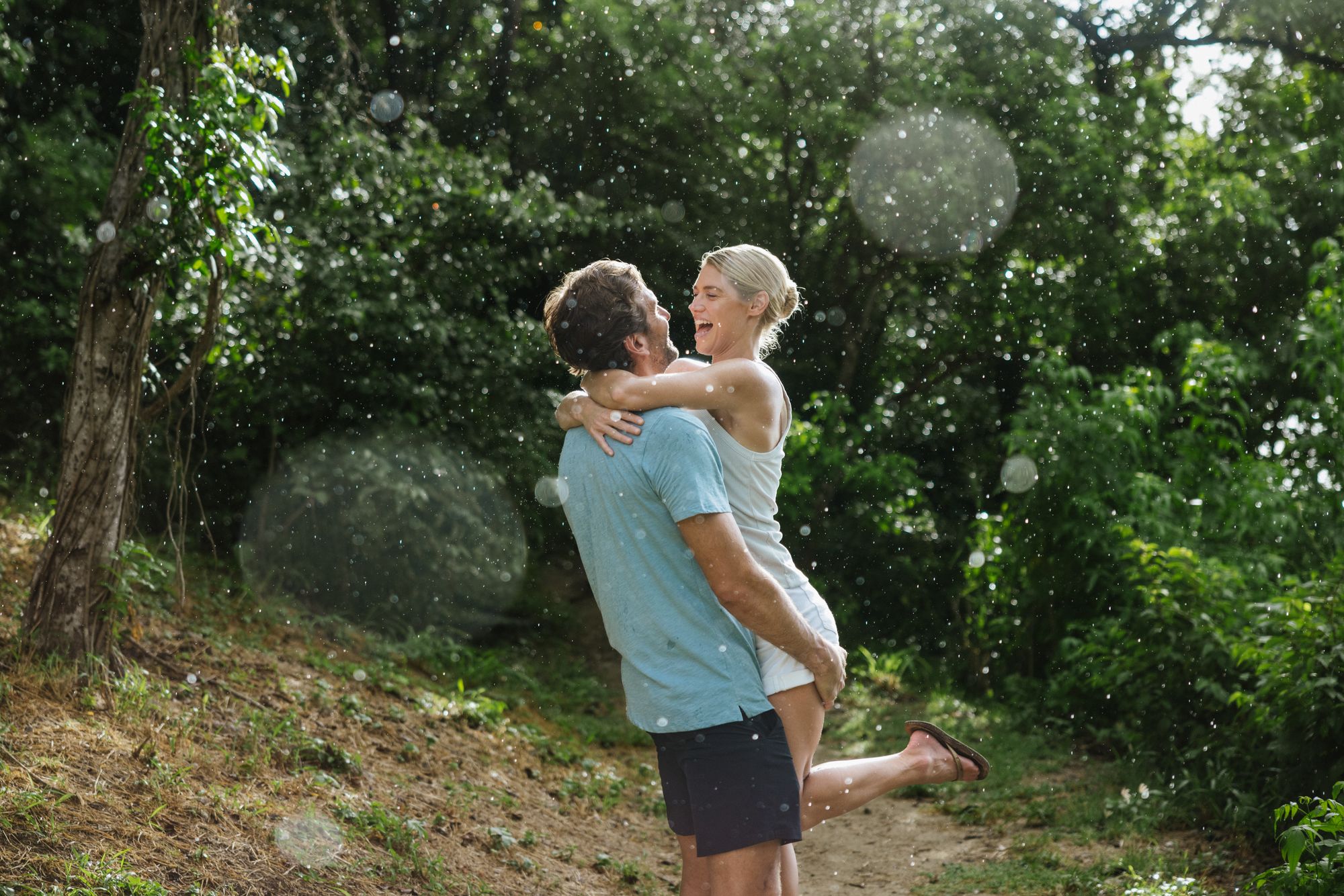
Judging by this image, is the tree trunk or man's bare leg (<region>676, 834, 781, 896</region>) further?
the tree trunk

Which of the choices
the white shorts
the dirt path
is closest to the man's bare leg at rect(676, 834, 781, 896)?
the white shorts

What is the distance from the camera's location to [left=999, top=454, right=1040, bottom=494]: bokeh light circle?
7812 millimetres

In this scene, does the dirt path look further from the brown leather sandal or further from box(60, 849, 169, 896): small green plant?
box(60, 849, 169, 896): small green plant

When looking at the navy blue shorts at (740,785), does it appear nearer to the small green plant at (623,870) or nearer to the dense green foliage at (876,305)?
the small green plant at (623,870)

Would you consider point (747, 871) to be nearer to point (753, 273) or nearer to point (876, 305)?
point (753, 273)

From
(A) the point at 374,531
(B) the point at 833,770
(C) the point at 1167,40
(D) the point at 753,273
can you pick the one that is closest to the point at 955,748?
(B) the point at 833,770

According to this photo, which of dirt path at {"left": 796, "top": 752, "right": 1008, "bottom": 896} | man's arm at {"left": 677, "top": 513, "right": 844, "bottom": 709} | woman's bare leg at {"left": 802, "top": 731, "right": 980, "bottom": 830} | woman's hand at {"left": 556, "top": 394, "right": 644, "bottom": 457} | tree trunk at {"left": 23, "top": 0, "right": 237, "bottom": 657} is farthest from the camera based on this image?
dirt path at {"left": 796, "top": 752, "right": 1008, "bottom": 896}

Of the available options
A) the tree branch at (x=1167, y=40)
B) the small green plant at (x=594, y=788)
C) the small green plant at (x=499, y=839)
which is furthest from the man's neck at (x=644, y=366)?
the tree branch at (x=1167, y=40)

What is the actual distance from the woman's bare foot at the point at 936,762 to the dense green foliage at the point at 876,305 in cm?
196

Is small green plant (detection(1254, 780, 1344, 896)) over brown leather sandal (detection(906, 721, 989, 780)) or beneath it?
beneath

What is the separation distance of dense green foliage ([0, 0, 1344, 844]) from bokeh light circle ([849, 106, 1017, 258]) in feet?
0.34

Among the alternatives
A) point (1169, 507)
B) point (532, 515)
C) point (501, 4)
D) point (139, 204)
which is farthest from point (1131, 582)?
point (501, 4)

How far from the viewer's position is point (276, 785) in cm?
438

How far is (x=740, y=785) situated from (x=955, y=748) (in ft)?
4.01
